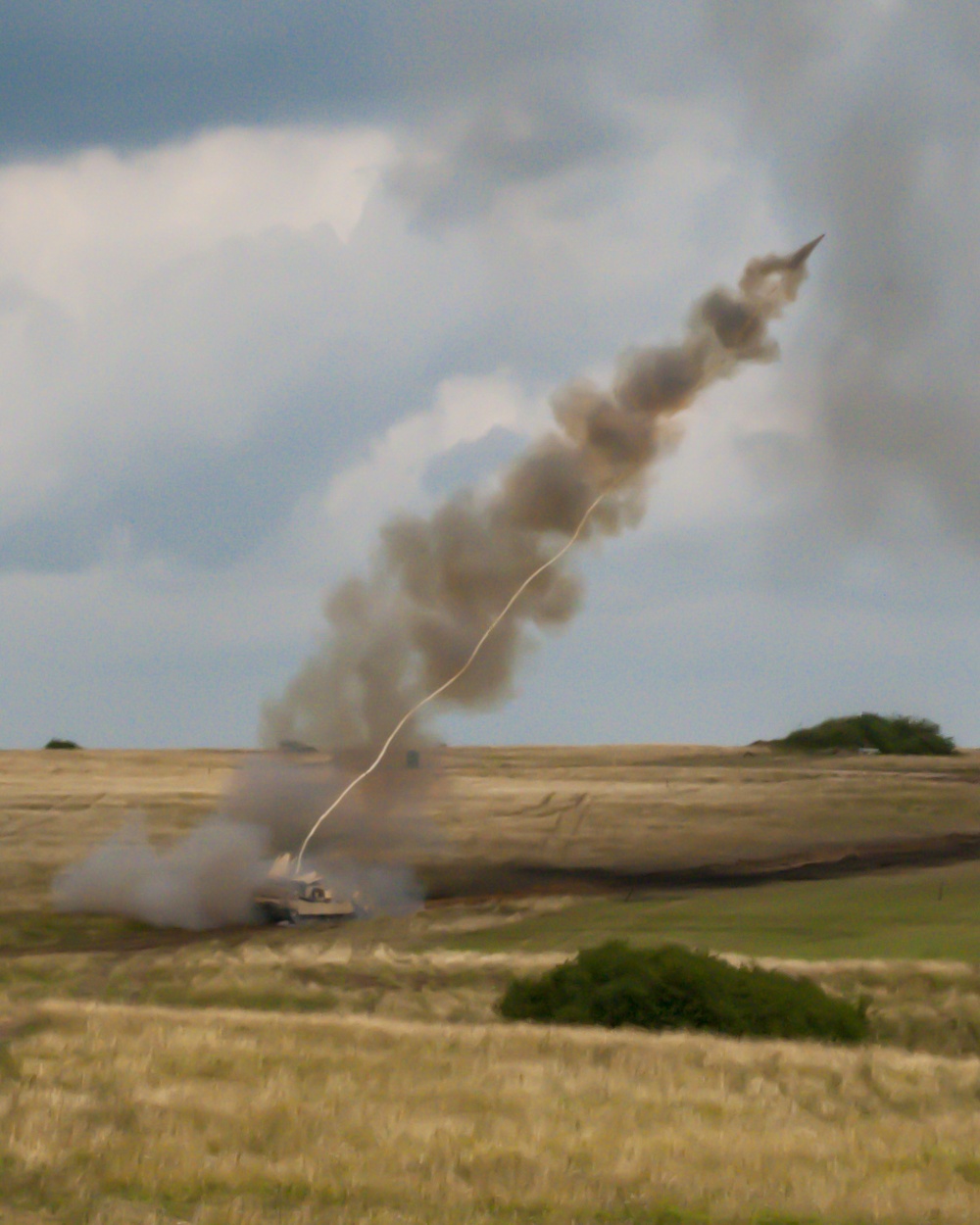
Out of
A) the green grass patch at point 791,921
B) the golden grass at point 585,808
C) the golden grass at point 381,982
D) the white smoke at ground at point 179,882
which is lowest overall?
the golden grass at point 381,982

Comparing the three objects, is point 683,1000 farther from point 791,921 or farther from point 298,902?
point 298,902

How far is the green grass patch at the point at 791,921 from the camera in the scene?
148 feet

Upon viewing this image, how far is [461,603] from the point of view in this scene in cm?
5419

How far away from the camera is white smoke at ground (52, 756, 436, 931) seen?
5491 cm

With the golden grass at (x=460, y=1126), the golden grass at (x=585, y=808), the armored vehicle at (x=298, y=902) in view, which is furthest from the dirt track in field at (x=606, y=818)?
the golden grass at (x=460, y=1126)

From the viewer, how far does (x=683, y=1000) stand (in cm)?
3344

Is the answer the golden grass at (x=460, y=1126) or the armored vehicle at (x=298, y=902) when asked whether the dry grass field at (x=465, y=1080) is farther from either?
the armored vehicle at (x=298, y=902)

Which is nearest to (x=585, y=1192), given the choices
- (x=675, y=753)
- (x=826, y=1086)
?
(x=826, y=1086)

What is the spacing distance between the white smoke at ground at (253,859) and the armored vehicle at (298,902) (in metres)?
0.57

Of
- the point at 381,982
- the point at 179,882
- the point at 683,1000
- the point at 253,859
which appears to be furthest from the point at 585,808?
the point at 683,1000

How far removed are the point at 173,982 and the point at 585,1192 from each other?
25.7 metres

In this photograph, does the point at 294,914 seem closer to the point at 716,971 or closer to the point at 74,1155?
the point at 716,971

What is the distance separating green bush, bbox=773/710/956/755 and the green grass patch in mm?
58320

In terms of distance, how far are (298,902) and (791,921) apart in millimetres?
15392
